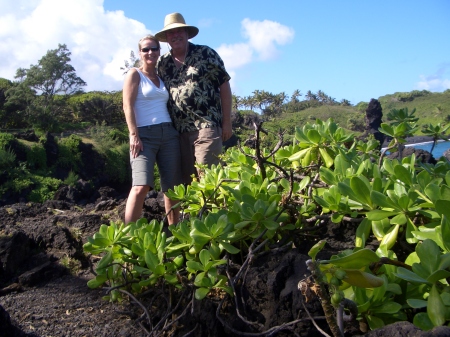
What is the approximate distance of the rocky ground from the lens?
121cm

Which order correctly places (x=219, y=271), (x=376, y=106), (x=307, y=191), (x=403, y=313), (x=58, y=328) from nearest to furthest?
1. (x=403, y=313)
2. (x=219, y=271)
3. (x=307, y=191)
4. (x=58, y=328)
5. (x=376, y=106)

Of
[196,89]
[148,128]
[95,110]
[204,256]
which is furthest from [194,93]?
[95,110]

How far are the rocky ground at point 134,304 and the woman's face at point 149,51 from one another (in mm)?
1433

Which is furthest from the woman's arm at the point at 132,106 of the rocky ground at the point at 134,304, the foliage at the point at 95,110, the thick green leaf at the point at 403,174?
the foliage at the point at 95,110

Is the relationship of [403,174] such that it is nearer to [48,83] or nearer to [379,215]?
[379,215]

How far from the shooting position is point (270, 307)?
1.26 metres

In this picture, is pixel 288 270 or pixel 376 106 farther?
pixel 376 106

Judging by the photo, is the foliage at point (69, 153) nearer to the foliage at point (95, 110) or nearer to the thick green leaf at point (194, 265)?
the foliage at point (95, 110)

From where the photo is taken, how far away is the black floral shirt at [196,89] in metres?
3.27

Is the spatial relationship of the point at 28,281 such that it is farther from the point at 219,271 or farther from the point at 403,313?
the point at 403,313

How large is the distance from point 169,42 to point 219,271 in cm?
240

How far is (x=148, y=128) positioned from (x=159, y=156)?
24 cm

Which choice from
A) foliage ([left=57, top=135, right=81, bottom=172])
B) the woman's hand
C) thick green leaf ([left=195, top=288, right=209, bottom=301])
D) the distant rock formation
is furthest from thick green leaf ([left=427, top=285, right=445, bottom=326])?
the distant rock formation

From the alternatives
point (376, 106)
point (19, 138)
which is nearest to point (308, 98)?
point (376, 106)
